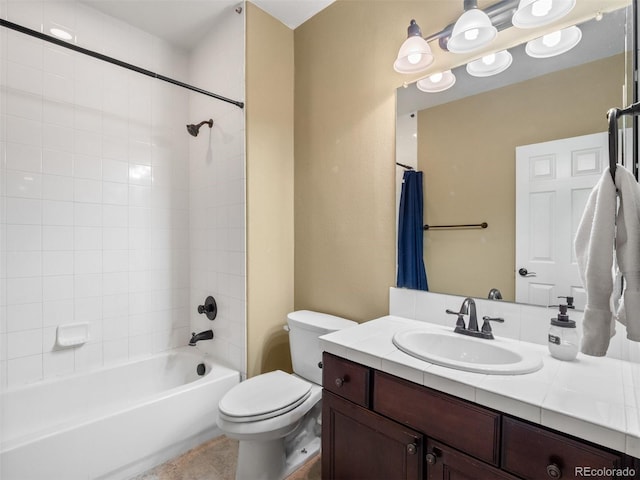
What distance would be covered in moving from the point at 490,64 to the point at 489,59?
0.07 ft

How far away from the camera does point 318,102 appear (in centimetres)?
204

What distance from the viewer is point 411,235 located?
1.58 metres

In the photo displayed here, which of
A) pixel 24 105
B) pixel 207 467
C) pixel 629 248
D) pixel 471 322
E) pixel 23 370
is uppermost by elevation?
pixel 24 105

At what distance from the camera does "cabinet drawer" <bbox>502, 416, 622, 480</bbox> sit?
27.3 inches

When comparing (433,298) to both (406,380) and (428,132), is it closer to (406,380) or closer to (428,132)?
(406,380)

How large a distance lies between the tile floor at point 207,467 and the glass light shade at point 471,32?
2110 mm

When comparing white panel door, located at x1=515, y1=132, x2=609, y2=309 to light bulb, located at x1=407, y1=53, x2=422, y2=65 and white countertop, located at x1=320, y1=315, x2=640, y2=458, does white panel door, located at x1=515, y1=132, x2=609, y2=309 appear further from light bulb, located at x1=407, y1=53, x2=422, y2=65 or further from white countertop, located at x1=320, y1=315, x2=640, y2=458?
light bulb, located at x1=407, y1=53, x2=422, y2=65

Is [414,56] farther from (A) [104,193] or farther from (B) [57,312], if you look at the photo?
(B) [57,312]

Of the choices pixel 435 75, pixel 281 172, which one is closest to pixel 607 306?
pixel 435 75

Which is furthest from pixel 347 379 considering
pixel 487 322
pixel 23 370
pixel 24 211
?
pixel 24 211

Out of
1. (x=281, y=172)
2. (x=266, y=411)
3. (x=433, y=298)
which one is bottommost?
(x=266, y=411)

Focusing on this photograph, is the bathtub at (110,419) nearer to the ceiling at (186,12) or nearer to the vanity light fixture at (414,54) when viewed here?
the vanity light fixture at (414,54)

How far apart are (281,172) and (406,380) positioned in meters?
1.55

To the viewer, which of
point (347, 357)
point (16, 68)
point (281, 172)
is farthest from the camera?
point (281, 172)
